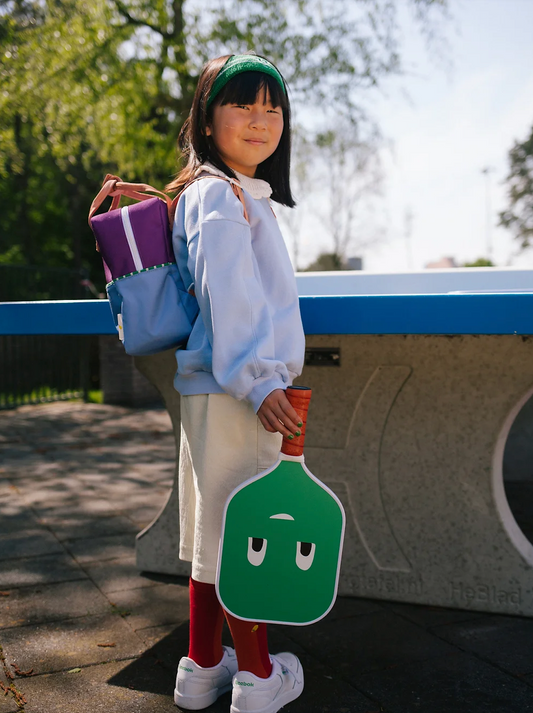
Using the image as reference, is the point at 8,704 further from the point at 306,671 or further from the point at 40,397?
the point at 40,397

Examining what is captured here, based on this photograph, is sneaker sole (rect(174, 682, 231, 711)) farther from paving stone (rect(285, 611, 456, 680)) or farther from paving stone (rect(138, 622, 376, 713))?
paving stone (rect(285, 611, 456, 680))

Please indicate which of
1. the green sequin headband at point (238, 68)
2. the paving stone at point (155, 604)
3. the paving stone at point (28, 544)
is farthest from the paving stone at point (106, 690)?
the green sequin headband at point (238, 68)

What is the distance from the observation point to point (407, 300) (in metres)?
1.72

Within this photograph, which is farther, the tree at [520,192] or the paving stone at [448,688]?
the tree at [520,192]

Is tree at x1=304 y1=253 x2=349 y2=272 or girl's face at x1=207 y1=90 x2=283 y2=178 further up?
girl's face at x1=207 y1=90 x2=283 y2=178

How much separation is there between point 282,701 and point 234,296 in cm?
103

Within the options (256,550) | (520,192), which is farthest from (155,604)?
(520,192)

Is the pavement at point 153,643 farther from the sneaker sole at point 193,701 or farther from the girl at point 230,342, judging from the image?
the girl at point 230,342

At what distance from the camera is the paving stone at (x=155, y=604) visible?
2338 mm

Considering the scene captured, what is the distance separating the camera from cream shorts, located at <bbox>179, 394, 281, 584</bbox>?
1.66 m

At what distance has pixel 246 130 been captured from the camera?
5.59ft

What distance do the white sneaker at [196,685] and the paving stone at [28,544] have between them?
1.48m

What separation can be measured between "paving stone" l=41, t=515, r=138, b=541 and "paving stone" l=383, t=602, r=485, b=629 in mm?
1516

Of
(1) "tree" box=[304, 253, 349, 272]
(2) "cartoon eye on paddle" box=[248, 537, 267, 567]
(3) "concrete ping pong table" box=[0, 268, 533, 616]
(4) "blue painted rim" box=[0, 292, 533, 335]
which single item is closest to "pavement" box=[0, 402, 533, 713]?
(3) "concrete ping pong table" box=[0, 268, 533, 616]
